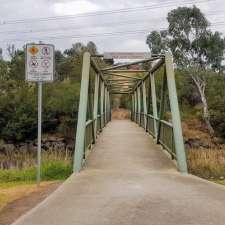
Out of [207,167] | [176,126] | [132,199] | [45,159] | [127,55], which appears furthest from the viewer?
[45,159]

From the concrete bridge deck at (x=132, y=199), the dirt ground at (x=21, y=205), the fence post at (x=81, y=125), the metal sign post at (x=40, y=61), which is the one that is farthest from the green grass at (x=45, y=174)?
the dirt ground at (x=21, y=205)

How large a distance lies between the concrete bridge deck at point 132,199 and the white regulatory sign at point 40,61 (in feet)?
7.01

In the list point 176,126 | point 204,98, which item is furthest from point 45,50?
point 204,98

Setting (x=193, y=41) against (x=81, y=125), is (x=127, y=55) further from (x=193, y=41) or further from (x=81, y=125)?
(x=193, y=41)

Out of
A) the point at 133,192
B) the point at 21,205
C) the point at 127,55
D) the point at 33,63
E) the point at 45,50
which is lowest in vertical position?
the point at 21,205

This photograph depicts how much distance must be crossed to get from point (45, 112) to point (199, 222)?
39.5m

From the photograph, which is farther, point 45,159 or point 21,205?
point 45,159

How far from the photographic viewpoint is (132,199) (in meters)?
7.33

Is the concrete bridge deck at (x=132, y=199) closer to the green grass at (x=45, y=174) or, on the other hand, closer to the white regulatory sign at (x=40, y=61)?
the green grass at (x=45, y=174)

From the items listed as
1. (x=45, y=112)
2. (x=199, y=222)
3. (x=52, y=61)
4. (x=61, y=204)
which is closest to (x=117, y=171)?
(x=52, y=61)

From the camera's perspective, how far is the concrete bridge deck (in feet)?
20.0

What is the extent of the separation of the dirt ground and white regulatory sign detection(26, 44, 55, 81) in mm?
2199

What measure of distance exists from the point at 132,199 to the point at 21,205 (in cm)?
173

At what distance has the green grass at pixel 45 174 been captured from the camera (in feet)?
42.3
